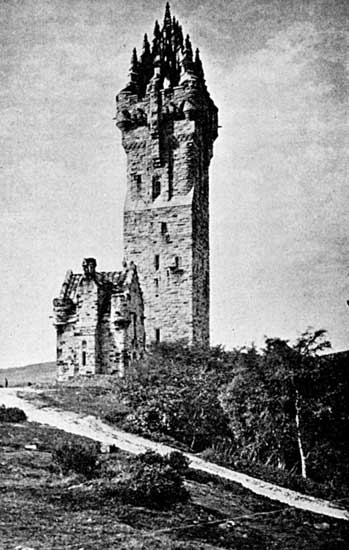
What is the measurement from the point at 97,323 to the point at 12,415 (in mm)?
12138

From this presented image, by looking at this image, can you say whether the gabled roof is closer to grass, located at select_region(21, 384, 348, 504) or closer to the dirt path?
grass, located at select_region(21, 384, 348, 504)

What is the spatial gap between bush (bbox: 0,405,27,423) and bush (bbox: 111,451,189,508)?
9.66 meters

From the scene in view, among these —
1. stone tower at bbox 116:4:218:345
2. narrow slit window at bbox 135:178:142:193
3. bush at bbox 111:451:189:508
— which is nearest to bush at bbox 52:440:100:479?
bush at bbox 111:451:189:508

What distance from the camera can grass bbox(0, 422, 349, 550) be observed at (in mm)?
14141

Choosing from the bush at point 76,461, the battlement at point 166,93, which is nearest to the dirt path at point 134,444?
the bush at point 76,461

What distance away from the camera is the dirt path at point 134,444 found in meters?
22.5

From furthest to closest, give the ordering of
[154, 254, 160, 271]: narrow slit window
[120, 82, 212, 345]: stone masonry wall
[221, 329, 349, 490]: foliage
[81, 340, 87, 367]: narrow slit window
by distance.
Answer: [154, 254, 160, 271]: narrow slit window → [120, 82, 212, 345]: stone masonry wall → [81, 340, 87, 367]: narrow slit window → [221, 329, 349, 490]: foliage

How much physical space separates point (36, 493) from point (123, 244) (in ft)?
112

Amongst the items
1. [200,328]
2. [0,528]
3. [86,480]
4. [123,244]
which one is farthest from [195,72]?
[0,528]

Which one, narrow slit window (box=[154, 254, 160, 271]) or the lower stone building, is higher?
narrow slit window (box=[154, 254, 160, 271])

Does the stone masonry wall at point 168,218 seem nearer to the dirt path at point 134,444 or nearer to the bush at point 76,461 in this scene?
the dirt path at point 134,444

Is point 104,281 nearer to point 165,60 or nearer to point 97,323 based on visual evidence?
point 97,323

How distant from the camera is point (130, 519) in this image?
52.4 ft

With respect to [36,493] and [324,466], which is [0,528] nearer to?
[36,493]
